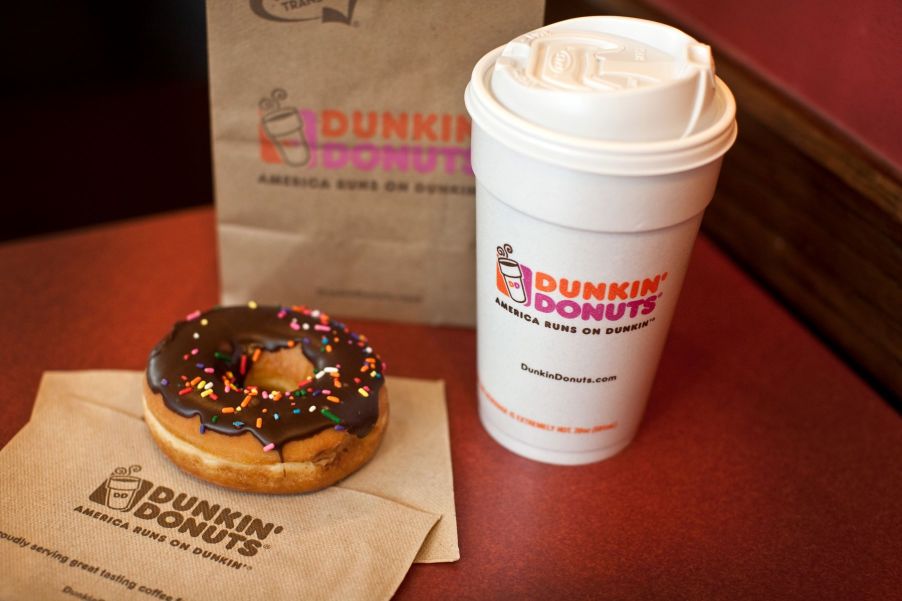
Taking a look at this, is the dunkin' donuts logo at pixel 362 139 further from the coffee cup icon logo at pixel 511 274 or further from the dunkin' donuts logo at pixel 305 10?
the coffee cup icon logo at pixel 511 274

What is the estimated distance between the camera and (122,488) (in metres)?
0.90

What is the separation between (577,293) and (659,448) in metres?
0.29

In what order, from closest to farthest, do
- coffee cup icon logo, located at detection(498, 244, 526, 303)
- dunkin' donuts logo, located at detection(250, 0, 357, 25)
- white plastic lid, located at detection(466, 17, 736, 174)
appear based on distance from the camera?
1. white plastic lid, located at detection(466, 17, 736, 174)
2. coffee cup icon logo, located at detection(498, 244, 526, 303)
3. dunkin' donuts logo, located at detection(250, 0, 357, 25)

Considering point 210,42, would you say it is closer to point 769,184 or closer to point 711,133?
point 711,133

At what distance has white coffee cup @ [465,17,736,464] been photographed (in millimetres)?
764

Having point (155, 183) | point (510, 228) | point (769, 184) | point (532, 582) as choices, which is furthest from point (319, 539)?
point (155, 183)

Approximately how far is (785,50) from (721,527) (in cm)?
66

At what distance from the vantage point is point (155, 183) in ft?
5.81

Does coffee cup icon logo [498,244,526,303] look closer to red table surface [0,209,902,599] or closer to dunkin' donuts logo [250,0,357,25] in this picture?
red table surface [0,209,902,599]

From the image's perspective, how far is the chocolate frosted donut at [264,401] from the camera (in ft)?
2.87

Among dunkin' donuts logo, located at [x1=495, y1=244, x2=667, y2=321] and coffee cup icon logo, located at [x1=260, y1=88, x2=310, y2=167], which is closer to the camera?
dunkin' donuts logo, located at [x1=495, y1=244, x2=667, y2=321]

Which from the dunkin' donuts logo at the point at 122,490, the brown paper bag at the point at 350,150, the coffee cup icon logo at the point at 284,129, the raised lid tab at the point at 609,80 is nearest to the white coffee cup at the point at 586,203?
the raised lid tab at the point at 609,80

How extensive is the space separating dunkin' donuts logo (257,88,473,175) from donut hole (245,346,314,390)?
25 centimetres

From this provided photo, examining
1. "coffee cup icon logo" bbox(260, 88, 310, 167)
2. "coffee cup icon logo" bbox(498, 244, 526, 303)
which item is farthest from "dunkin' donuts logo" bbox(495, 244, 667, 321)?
"coffee cup icon logo" bbox(260, 88, 310, 167)
